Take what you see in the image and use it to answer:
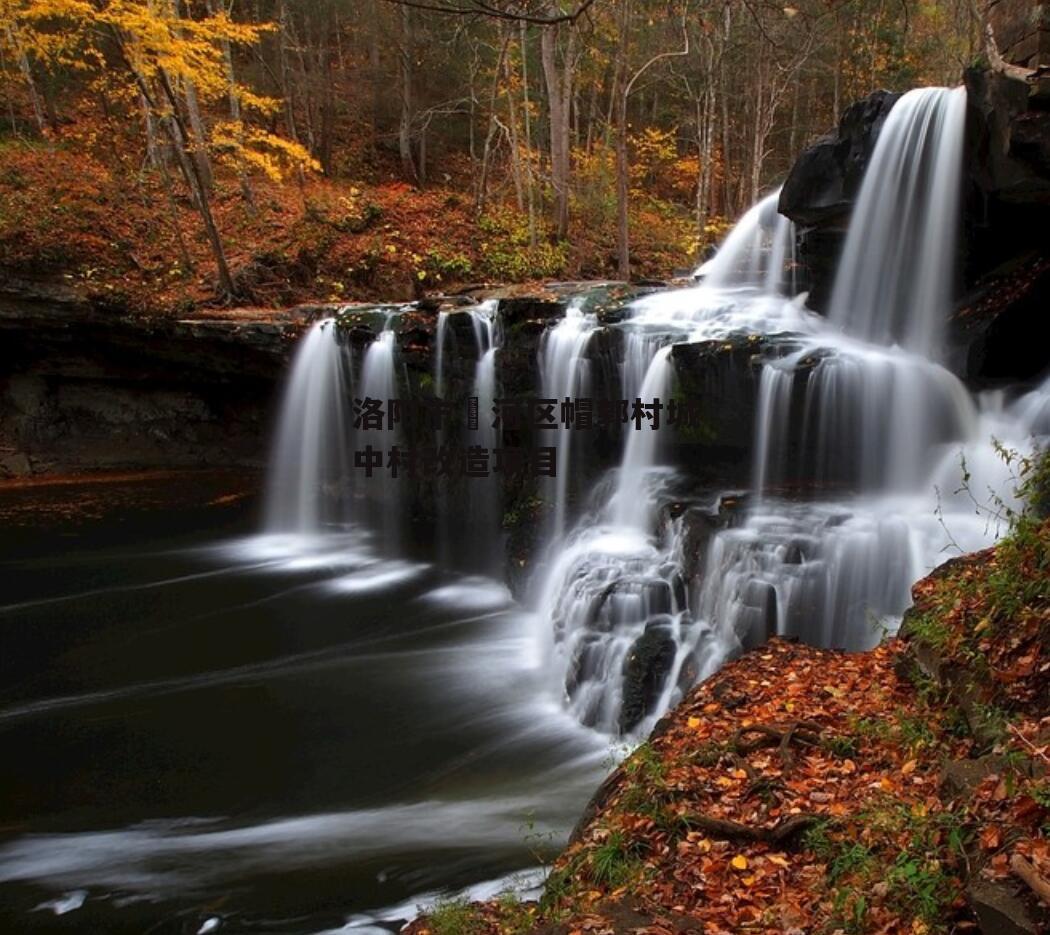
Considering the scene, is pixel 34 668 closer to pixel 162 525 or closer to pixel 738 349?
pixel 162 525

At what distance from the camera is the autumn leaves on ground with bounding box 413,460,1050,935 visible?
258cm

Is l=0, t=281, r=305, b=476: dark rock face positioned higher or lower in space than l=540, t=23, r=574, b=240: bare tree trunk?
lower

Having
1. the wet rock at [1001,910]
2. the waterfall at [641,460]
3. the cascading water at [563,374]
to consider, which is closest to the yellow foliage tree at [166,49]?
the cascading water at [563,374]

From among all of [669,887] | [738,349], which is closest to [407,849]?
[669,887]

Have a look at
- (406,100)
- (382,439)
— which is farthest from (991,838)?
(406,100)

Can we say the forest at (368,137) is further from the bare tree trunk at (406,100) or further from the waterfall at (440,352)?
the waterfall at (440,352)

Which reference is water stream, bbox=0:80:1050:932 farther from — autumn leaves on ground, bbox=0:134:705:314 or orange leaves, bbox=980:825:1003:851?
autumn leaves on ground, bbox=0:134:705:314

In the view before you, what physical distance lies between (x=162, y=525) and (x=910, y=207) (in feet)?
41.1

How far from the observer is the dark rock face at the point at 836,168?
30.7 ft

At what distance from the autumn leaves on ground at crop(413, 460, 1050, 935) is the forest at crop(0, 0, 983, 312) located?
30.7 ft

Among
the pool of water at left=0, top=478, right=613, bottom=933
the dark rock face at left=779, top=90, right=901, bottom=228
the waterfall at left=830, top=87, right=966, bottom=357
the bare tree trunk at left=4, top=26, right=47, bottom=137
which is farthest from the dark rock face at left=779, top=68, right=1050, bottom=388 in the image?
the bare tree trunk at left=4, top=26, right=47, bottom=137

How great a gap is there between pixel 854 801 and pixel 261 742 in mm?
5390

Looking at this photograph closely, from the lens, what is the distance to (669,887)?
3.16 m

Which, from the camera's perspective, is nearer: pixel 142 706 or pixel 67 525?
pixel 142 706
